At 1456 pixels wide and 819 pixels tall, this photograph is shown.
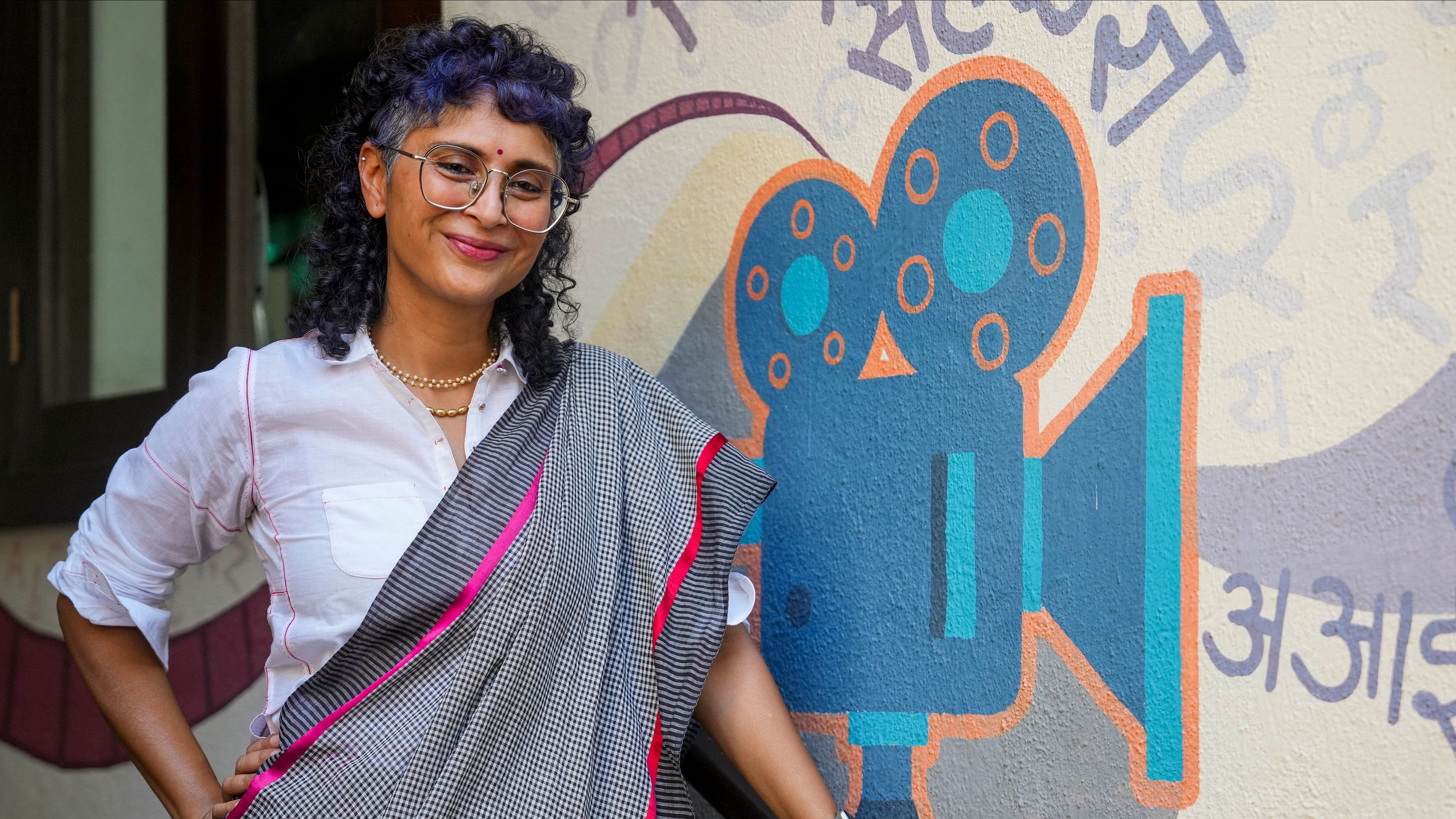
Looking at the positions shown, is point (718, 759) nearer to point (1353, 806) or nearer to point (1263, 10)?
point (1353, 806)

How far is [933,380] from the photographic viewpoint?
1.60m

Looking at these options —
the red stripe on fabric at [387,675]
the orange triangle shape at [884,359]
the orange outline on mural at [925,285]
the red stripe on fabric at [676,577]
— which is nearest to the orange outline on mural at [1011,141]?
the orange outline on mural at [925,285]

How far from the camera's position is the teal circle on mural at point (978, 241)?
1.51 m

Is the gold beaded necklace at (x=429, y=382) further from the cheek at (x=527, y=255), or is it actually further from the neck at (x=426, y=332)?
the cheek at (x=527, y=255)

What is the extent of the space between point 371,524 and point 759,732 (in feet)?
1.76

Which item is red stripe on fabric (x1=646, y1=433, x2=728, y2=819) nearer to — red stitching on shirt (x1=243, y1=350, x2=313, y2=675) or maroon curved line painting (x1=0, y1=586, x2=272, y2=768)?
A: red stitching on shirt (x1=243, y1=350, x2=313, y2=675)

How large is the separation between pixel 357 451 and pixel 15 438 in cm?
215

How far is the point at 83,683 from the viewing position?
2.84 metres

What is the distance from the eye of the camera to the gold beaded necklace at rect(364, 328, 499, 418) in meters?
1.65

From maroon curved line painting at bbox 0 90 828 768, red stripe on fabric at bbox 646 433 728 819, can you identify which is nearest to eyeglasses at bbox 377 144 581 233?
red stripe on fabric at bbox 646 433 728 819

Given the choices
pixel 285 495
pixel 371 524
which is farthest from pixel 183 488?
pixel 371 524

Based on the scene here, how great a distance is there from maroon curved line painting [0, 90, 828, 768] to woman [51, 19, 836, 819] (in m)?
1.29

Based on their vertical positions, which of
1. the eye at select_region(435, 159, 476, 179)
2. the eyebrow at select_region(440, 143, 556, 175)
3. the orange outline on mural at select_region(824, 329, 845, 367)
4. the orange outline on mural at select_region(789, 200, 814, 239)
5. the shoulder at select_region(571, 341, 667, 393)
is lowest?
the shoulder at select_region(571, 341, 667, 393)

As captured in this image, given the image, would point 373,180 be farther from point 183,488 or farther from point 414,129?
point 183,488
